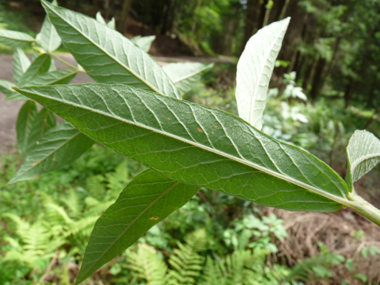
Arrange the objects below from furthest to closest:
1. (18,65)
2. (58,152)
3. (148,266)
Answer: (148,266) < (18,65) < (58,152)

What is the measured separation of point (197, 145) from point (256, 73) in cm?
17

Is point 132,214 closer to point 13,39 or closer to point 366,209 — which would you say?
point 366,209

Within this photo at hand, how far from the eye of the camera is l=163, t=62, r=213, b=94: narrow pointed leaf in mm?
498

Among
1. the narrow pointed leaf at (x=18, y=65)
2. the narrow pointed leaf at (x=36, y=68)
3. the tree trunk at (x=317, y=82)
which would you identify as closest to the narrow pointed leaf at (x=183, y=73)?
the narrow pointed leaf at (x=36, y=68)

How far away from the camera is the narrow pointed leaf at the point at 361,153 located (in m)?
0.26

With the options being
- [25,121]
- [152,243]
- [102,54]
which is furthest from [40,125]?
[152,243]

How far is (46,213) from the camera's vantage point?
2.79 meters

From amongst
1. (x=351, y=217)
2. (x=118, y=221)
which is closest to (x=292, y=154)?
(x=118, y=221)

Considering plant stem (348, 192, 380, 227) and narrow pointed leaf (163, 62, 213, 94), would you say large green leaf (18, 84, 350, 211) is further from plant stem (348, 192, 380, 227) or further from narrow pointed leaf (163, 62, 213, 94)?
narrow pointed leaf (163, 62, 213, 94)

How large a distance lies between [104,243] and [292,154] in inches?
8.7

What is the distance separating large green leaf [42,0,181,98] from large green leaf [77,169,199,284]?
13 centimetres

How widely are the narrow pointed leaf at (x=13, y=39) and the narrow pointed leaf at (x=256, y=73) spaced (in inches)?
20.0

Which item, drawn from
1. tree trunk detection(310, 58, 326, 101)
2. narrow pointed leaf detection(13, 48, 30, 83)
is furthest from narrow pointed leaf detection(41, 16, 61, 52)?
tree trunk detection(310, 58, 326, 101)

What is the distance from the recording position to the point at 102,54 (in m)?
0.35
